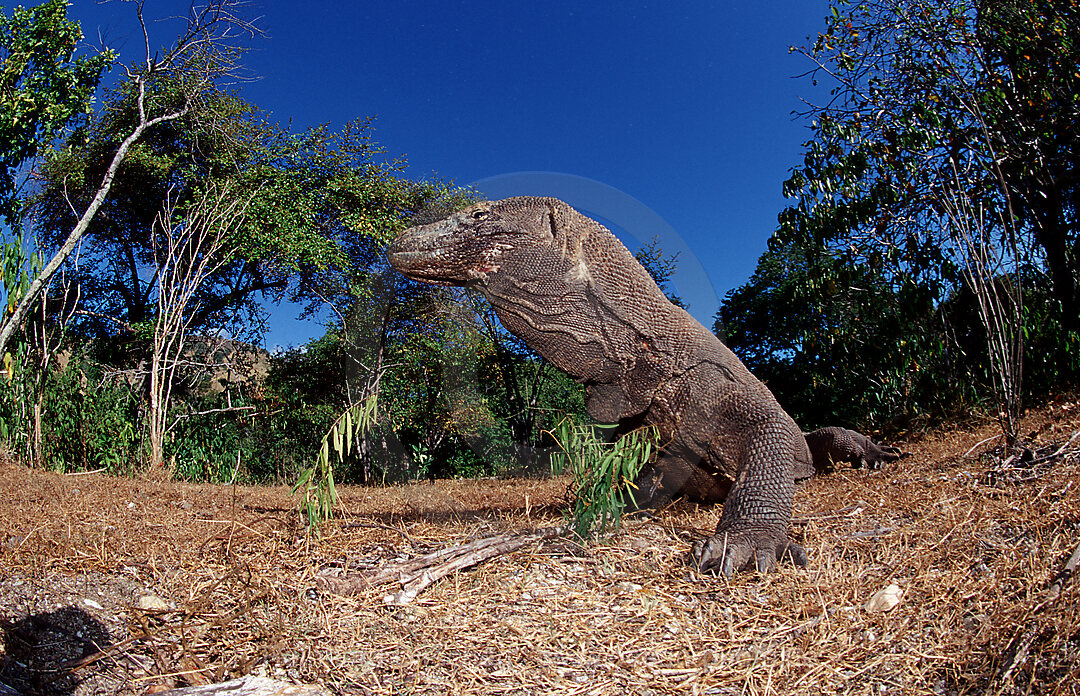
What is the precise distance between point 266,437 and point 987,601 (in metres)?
10.8

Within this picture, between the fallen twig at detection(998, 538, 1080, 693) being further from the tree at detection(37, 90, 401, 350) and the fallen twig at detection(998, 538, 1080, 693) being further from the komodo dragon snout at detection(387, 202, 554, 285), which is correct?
the tree at detection(37, 90, 401, 350)

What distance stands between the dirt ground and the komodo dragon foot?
2.0 inches

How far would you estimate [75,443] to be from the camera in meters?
7.10

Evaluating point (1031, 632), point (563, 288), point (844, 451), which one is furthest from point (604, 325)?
point (844, 451)

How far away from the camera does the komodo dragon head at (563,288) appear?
272 centimetres

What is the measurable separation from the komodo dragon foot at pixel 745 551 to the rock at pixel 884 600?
27cm

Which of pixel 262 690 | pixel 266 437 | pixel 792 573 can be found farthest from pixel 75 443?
pixel 792 573

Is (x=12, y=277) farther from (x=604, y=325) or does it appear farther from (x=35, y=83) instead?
(x=604, y=325)

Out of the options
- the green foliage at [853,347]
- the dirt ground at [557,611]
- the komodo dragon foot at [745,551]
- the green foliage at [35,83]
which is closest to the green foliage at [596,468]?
the dirt ground at [557,611]

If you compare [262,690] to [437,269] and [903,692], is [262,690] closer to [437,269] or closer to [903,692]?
[903,692]

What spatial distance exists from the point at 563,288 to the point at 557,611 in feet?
4.36

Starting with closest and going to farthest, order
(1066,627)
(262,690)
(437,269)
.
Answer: (262,690)
(1066,627)
(437,269)

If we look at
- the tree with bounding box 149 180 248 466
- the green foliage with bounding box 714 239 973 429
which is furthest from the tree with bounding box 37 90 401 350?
the green foliage with bounding box 714 239 973 429

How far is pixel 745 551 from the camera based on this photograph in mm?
2203
